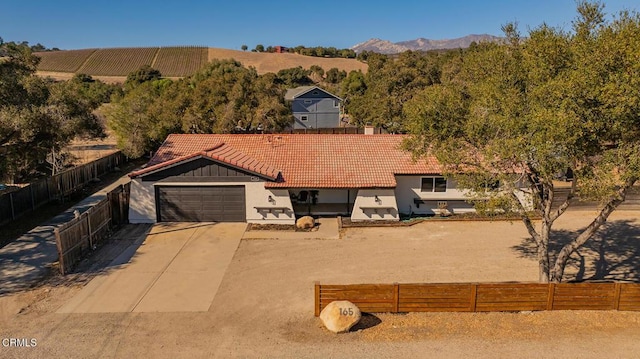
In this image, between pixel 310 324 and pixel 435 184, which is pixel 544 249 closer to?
pixel 310 324

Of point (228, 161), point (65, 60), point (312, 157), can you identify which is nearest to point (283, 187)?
point (228, 161)

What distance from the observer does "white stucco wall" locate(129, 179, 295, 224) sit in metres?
22.1

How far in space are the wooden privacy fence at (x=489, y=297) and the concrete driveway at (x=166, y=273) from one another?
4.78 meters

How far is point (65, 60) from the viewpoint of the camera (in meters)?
118

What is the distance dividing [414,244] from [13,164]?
59.0ft

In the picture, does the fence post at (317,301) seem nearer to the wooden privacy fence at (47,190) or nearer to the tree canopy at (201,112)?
the wooden privacy fence at (47,190)

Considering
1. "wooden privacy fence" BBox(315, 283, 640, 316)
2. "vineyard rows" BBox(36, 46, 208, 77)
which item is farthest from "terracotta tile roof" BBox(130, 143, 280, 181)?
"vineyard rows" BBox(36, 46, 208, 77)

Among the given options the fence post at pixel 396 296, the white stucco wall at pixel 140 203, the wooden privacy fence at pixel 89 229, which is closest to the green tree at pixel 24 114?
the wooden privacy fence at pixel 89 229

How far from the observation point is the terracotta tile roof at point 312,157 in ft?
73.4

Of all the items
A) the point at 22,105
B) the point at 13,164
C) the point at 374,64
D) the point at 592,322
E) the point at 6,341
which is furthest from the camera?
the point at 374,64

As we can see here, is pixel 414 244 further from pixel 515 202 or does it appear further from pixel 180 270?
pixel 180 270

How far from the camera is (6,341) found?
11789 millimetres

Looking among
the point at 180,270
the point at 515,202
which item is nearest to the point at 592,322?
the point at 515,202

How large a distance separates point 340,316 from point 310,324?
107 cm
